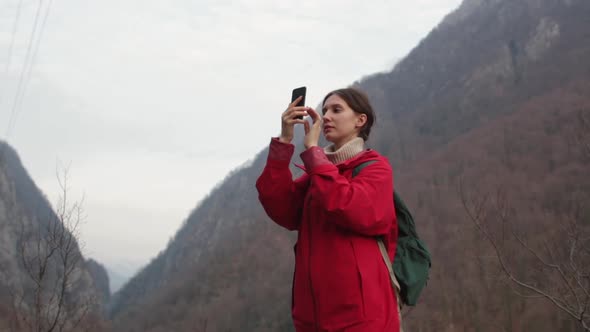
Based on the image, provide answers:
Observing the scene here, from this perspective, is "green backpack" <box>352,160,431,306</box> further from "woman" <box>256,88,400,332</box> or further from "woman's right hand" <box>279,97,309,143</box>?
"woman's right hand" <box>279,97,309,143</box>

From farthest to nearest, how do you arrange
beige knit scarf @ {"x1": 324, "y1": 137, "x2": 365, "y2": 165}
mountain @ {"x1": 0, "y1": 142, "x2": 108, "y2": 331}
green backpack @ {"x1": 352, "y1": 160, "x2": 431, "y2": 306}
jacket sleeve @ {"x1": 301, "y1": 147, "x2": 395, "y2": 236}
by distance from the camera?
mountain @ {"x1": 0, "y1": 142, "x2": 108, "y2": 331} → beige knit scarf @ {"x1": 324, "y1": 137, "x2": 365, "y2": 165} → green backpack @ {"x1": 352, "y1": 160, "x2": 431, "y2": 306} → jacket sleeve @ {"x1": 301, "y1": 147, "x2": 395, "y2": 236}

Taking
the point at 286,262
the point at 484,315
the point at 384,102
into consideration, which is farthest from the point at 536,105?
the point at 484,315

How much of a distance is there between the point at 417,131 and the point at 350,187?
9110 centimetres

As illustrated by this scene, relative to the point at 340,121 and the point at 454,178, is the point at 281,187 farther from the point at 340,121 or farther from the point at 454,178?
the point at 454,178

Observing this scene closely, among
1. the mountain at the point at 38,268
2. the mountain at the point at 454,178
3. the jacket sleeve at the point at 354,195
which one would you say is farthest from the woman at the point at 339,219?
the mountain at the point at 454,178

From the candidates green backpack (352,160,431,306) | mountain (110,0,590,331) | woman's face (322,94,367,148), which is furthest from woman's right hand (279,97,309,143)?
mountain (110,0,590,331)

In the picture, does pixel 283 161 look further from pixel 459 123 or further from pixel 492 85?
pixel 492 85

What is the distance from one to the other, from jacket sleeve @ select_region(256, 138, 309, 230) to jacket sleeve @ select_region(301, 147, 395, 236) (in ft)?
0.57

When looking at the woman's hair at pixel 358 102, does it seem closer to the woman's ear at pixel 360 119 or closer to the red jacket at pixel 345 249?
the woman's ear at pixel 360 119

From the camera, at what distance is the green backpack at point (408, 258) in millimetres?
1903

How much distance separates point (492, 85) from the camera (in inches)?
3708

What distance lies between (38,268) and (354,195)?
487 centimetres

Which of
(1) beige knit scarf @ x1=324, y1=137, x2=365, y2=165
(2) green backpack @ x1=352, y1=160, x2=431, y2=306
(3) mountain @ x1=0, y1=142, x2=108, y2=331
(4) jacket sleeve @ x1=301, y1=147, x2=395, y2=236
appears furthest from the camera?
Result: (3) mountain @ x1=0, y1=142, x2=108, y2=331

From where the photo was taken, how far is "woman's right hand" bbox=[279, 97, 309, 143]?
2.00 m
